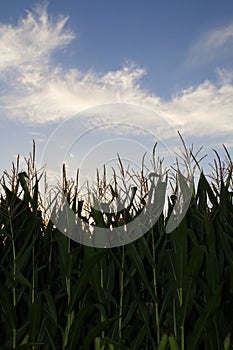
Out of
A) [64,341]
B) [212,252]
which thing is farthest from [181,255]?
[64,341]

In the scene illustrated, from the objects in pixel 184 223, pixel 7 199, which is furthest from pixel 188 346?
pixel 7 199

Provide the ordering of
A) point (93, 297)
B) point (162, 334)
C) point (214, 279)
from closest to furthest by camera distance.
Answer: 1. point (214, 279)
2. point (162, 334)
3. point (93, 297)

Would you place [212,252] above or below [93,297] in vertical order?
above

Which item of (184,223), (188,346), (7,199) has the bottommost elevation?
(188,346)

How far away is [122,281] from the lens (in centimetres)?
274

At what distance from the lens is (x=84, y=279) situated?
2666mm

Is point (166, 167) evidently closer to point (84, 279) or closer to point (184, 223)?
point (184, 223)

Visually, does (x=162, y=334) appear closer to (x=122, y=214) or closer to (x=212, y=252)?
(x=212, y=252)

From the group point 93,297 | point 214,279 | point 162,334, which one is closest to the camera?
point 214,279

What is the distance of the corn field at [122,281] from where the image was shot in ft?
8.29

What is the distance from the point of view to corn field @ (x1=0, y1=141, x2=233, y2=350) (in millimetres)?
2527

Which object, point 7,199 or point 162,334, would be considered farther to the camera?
→ point 7,199

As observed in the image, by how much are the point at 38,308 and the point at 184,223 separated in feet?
3.12

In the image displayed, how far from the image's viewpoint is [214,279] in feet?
8.10
